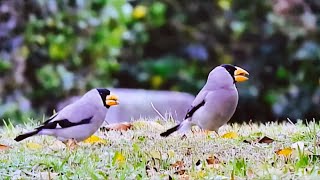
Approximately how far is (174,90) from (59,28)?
1.53 metres

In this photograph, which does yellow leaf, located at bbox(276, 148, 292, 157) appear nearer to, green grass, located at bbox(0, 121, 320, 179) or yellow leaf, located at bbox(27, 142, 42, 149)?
green grass, located at bbox(0, 121, 320, 179)

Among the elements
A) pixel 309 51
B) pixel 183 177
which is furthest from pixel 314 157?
pixel 309 51

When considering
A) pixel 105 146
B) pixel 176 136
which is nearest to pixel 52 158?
pixel 105 146

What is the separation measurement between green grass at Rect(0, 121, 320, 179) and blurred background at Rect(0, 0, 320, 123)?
322cm

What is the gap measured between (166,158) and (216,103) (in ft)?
2.54

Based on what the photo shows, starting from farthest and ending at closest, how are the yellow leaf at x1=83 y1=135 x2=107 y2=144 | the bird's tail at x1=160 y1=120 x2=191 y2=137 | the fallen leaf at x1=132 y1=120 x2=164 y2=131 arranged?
1. the fallen leaf at x1=132 y1=120 x2=164 y2=131
2. the bird's tail at x1=160 y1=120 x2=191 y2=137
3. the yellow leaf at x1=83 y1=135 x2=107 y2=144

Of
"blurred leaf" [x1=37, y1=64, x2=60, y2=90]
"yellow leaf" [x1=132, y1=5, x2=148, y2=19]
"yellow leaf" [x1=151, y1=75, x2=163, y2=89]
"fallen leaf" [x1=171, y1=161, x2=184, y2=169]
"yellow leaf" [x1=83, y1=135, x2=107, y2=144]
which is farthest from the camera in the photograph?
"yellow leaf" [x1=151, y1=75, x2=163, y2=89]

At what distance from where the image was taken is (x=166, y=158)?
14.5ft

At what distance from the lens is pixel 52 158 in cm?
443

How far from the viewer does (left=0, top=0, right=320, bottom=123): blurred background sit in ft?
27.8

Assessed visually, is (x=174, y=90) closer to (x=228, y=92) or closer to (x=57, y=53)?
(x=57, y=53)

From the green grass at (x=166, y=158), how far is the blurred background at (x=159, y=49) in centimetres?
322

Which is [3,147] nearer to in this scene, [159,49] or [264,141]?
[264,141]

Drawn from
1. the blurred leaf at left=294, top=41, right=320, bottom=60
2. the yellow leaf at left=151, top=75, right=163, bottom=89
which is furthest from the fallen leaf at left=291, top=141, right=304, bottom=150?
the yellow leaf at left=151, top=75, right=163, bottom=89
